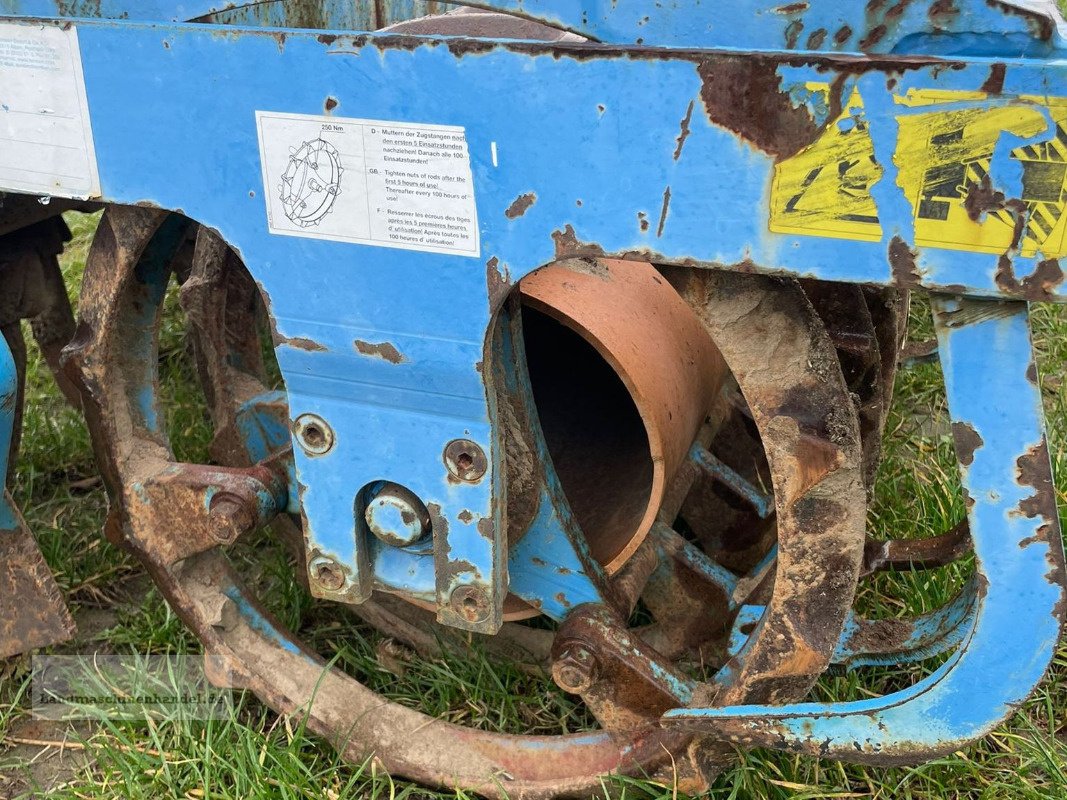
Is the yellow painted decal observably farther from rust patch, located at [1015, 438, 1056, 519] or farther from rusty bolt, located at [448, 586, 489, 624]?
rusty bolt, located at [448, 586, 489, 624]

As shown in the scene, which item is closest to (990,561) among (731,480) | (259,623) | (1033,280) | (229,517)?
(1033,280)

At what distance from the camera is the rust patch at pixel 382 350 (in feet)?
4.75

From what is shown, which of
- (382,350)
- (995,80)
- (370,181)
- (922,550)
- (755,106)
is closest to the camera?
(995,80)

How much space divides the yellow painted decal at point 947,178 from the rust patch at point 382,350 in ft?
1.84

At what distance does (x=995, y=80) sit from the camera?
1.02m

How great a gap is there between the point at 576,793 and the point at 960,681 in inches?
27.3

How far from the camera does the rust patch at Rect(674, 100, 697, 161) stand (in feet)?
3.75

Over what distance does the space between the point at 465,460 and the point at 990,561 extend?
0.69 m

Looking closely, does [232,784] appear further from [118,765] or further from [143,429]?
[143,429]

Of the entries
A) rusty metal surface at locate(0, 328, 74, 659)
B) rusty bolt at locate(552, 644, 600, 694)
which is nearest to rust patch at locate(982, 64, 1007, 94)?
rusty bolt at locate(552, 644, 600, 694)

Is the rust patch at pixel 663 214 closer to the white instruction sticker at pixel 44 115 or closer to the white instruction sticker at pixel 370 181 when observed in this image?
the white instruction sticker at pixel 370 181

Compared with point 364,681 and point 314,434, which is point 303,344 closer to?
point 314,434

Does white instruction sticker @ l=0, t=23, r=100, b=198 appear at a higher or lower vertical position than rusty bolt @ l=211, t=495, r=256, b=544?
higher

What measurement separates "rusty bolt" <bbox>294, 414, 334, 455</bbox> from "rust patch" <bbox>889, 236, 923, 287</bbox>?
83 centimetres
